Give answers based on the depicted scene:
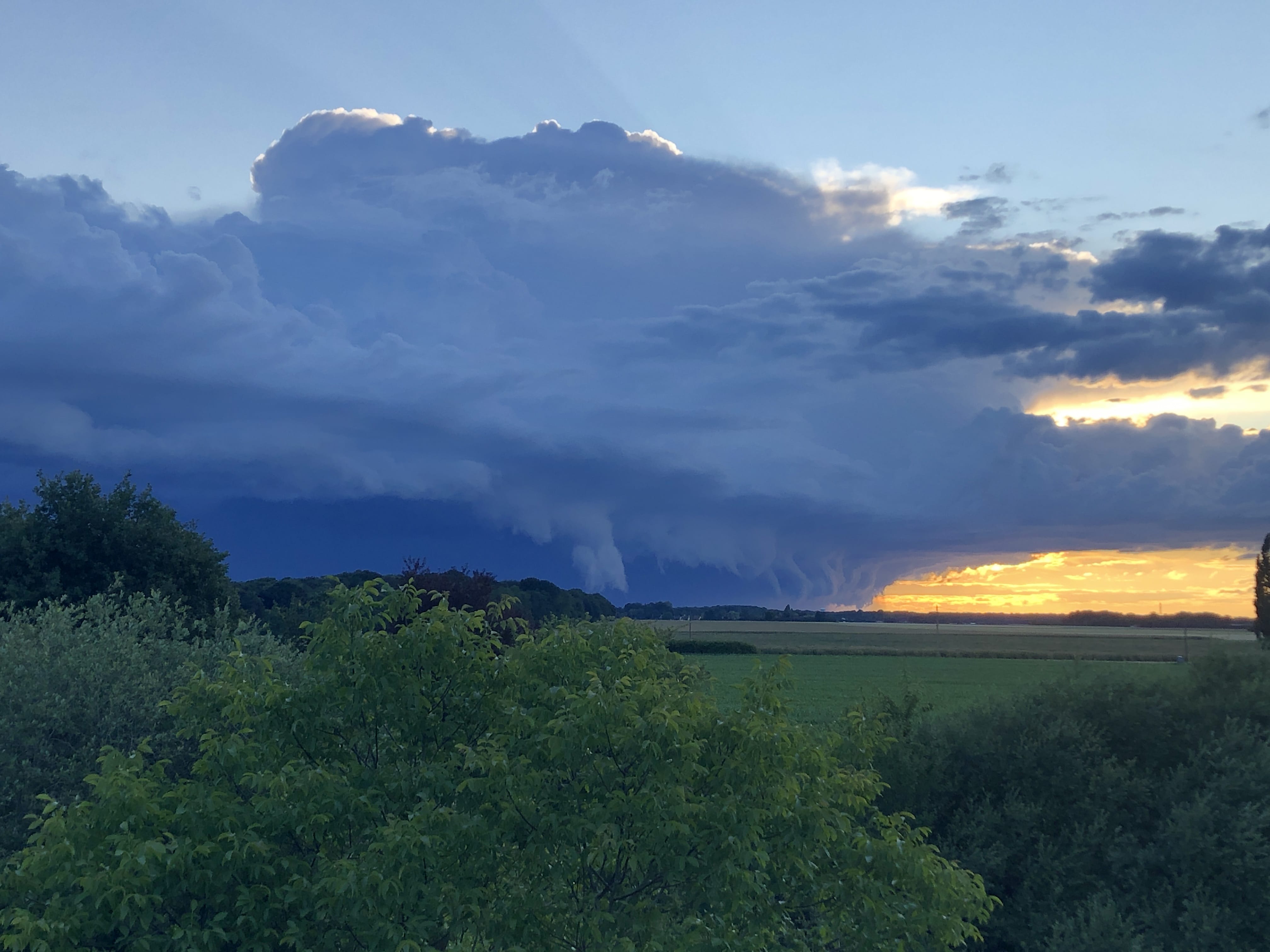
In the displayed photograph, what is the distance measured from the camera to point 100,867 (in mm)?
9484

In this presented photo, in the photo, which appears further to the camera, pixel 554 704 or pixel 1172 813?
pixel 1172 813

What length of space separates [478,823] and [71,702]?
34.3ft

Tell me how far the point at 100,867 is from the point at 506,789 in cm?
446

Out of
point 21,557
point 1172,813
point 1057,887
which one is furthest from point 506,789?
point 21,557

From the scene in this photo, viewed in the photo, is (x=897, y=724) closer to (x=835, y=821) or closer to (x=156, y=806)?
(x=835, y=821)

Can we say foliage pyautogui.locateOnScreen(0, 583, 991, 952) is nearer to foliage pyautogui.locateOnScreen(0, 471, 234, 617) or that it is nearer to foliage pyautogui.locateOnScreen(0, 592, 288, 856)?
foliage pyautogui.locateOnScreen(0, 592, 288, 856)

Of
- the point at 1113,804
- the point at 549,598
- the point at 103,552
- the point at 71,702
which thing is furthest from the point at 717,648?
the point at 71,702

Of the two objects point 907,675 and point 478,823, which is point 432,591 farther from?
point 907,675

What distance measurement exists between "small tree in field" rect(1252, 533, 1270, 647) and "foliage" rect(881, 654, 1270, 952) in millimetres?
54266

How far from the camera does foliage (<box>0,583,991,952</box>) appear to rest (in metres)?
8.79

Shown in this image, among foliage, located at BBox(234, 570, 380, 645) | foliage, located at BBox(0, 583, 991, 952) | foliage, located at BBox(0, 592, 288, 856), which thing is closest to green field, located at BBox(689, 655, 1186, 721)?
foliage, located at BBox(0, 583, 991, 952)

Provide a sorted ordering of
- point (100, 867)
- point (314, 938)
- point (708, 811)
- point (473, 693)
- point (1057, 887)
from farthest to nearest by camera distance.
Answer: point (1057, 887)
point (473, 693)
point (314, 938)
point (100, 867)
point (708, 811)

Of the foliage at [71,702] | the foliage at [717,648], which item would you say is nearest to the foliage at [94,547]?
the foliage at [71,702]

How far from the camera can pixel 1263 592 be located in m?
64.2
